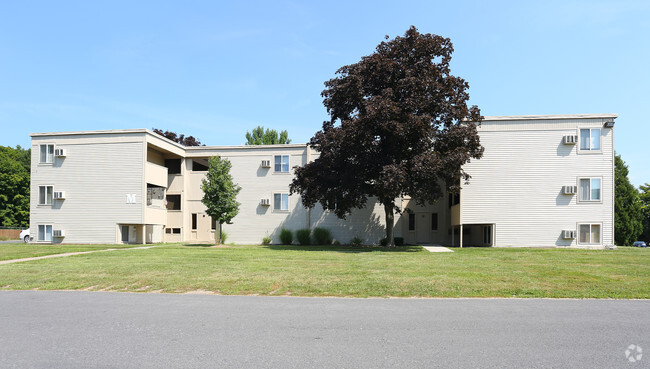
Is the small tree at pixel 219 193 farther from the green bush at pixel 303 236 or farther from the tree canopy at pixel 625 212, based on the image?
the tree canopy at pixel 625 212

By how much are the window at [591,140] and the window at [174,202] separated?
26.0m

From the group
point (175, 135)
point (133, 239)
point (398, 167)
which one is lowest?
point (133, 239)

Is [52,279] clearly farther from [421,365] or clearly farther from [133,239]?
[133,239]

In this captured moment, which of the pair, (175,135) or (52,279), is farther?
(175,135)

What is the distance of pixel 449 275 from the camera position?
12.5 metres

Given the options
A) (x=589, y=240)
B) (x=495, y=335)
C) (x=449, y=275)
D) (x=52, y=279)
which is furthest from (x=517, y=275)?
(x=589, y=240)

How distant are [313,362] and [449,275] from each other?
820cm

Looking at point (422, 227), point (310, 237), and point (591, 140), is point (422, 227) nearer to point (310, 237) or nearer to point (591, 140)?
point (310, 237)

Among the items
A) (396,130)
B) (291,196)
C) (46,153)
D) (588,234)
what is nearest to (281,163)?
(291,196)

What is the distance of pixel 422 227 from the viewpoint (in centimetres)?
3142

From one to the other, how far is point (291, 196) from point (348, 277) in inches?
723

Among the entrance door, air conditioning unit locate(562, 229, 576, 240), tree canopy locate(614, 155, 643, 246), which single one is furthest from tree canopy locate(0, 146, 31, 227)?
tree canopy locate(614, 155, 643, 246)

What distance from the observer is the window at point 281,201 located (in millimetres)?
30672

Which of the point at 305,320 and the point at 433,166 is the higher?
the point at 433,166
